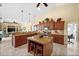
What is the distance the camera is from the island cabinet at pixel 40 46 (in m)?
2.31

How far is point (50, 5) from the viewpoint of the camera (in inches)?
93.2

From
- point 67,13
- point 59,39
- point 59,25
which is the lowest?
point 59,39

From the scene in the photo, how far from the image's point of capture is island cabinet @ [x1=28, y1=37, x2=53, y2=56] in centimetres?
231

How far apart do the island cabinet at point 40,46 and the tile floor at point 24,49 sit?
0.09 metres

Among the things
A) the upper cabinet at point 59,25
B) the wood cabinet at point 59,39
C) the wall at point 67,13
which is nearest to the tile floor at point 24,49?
the wood cabinet at point 59,39

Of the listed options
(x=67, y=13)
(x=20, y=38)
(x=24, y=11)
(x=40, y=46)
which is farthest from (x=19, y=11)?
(x=67, y=13)

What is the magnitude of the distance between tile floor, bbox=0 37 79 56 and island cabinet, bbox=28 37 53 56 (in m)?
0.09

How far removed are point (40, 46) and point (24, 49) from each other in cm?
33

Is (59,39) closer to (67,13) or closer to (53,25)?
(53,25)

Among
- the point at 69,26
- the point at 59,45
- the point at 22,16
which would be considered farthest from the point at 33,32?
the point at 69,26

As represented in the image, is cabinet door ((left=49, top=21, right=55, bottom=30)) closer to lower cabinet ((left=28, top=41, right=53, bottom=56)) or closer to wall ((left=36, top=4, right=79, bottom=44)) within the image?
wall ((left=36, top=4, right=79, bottom=44))

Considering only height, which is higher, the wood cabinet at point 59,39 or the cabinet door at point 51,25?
the cabinet door at point 51,25

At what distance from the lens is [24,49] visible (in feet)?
7.75

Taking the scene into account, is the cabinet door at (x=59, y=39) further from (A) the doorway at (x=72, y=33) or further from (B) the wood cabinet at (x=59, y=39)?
(A) the doorway at (x=72, y=33)
